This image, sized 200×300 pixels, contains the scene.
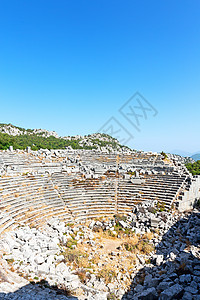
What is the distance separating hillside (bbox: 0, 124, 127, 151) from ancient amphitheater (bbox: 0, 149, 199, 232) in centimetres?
2792

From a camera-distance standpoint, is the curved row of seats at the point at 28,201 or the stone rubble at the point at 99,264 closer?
the stone rubble at the point at 99,264

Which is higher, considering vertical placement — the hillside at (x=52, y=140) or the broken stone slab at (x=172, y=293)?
the hillside at (x=52, y=140)

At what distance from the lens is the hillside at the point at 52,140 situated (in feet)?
175

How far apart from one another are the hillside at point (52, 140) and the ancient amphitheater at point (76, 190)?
91.6 feet

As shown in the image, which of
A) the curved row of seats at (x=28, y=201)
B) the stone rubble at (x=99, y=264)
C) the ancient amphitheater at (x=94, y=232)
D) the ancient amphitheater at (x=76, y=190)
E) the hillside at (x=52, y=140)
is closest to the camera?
the stone rubble at (x=99, y=264)

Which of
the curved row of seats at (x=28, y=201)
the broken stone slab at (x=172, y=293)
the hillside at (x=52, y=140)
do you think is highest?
the hillside at (x=52, y=140)

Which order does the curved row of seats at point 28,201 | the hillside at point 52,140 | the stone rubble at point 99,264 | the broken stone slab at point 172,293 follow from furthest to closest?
the hillside at point 52,140, the curved row of seats at point 28,201, the stone rubble at point 99,264, the broken stone slab at point 172,293

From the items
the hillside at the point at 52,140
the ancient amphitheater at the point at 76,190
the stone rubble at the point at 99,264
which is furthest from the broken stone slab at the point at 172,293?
the hillside at the point at 52,140

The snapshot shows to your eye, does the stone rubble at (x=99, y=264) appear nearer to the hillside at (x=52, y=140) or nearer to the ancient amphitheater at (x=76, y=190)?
the ancient amphitheater at (x=76, y=190)

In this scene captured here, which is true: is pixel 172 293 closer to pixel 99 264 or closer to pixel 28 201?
pixel 99 264

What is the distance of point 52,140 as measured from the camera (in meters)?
65.4

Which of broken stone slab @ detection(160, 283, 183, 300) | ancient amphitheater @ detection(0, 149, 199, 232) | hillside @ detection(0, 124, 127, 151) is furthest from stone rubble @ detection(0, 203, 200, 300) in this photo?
hillside @ detection(0, 124, 127, 151)

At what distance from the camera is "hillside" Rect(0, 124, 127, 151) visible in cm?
5331

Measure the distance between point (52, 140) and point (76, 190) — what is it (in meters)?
50.7
